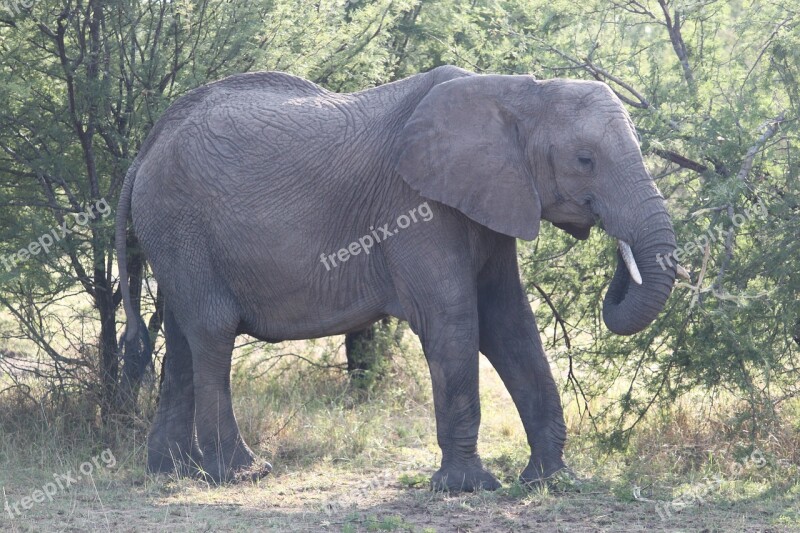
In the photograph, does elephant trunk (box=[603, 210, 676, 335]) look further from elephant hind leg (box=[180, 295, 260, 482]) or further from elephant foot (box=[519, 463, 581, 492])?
elephant hind leg (box=[180, 295, 260, 482])

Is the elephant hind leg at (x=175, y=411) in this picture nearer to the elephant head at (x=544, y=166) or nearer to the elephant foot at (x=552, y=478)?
the elephant head at (x=544, y=166)

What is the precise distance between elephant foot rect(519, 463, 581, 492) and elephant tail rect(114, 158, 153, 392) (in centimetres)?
303

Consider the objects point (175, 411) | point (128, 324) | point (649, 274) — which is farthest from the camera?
point (175, 411)

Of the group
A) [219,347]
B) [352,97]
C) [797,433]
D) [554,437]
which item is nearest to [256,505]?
[219,347]

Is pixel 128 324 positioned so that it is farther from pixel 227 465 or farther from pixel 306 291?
pixel 306 291

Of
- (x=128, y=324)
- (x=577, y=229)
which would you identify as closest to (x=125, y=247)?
(x=128, y=324)

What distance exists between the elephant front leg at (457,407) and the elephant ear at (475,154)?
815 mm

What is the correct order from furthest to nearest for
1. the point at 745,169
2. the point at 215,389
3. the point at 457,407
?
the point at 215,389 < the point at 745,169 < the point at 457,407

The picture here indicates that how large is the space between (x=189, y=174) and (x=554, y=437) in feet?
10.3

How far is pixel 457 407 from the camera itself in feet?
23.8

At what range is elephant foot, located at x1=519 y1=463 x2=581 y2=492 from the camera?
24.1 ft

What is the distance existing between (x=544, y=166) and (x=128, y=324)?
3287 mm

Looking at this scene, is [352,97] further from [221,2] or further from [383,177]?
[221,2]

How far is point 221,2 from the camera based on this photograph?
9.00 m
